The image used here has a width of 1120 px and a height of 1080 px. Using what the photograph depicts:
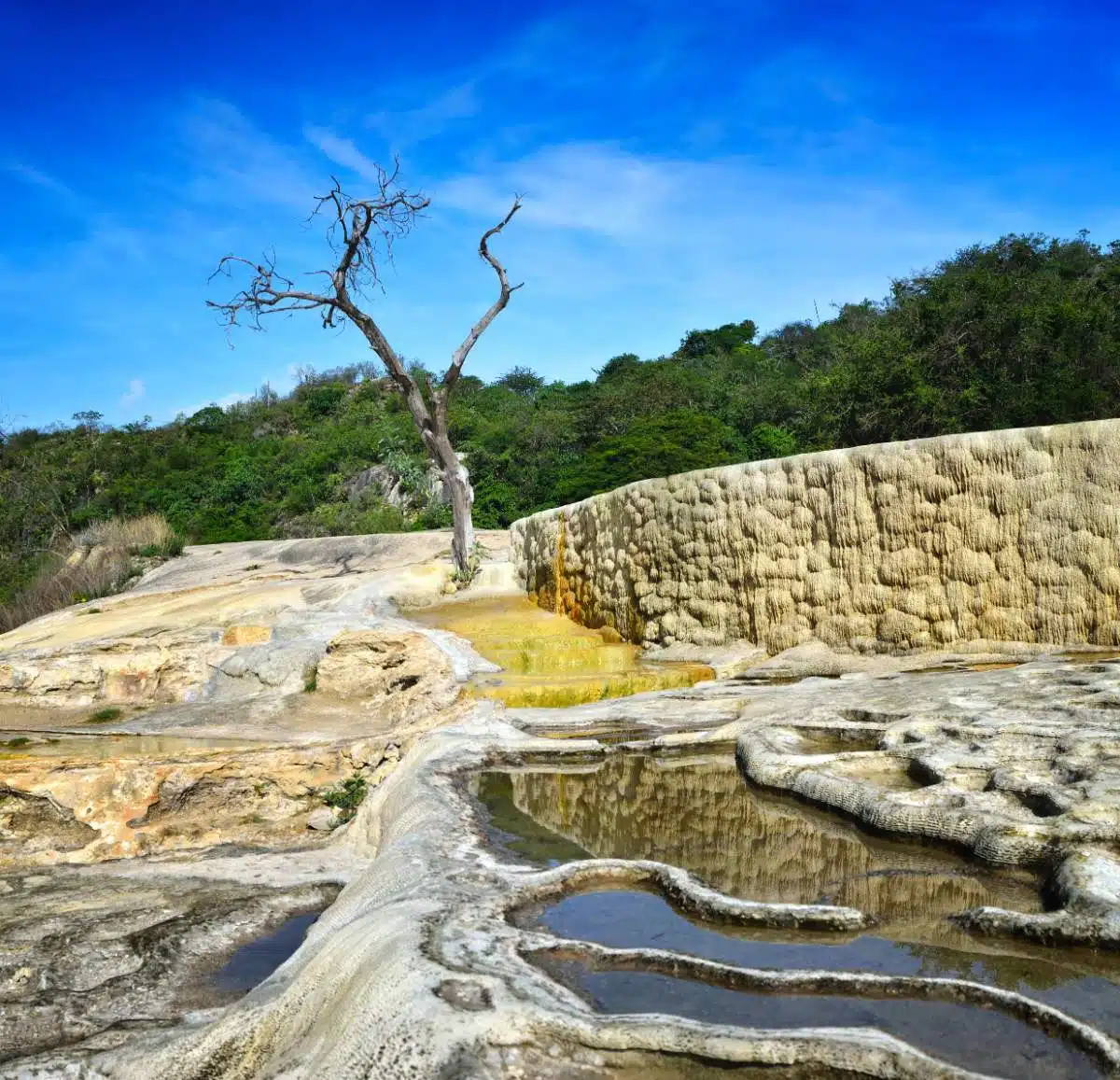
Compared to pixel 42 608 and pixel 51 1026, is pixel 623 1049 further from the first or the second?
pixel 42 608

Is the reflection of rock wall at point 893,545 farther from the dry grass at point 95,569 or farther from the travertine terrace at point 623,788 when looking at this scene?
the dry grass at point 95,569

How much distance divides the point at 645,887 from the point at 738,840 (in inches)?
19.2

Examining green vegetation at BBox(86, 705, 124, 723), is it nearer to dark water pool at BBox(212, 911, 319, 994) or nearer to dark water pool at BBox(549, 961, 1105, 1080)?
dark water pool at BBox(212, 911, 319, 994)

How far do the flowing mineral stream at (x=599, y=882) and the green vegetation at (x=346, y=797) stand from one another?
0.09 metres

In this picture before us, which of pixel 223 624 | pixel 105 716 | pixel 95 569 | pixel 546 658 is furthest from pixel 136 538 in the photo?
pixel 546 658

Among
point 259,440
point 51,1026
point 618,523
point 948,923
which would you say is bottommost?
point 51,1026

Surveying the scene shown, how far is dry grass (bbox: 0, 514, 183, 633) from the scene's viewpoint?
1541 centimetres

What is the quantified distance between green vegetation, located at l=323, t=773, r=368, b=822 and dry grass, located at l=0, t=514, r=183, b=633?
1107 cm

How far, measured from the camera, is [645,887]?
2828mm

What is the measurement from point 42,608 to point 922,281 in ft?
58.6

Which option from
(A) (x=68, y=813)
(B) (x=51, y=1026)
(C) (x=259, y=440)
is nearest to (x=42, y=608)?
(A) (x=68, y=813)

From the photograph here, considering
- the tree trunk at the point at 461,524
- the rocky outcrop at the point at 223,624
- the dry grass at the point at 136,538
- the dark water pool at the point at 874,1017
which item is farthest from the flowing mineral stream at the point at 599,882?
the dry grass at the point at 136,538

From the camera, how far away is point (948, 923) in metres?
2.39

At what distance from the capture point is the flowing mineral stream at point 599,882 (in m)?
1.87
